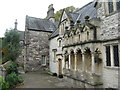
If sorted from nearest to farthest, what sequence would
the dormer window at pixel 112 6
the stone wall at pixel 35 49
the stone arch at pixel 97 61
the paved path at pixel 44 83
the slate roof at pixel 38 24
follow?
the dormer window at pixel 112 6, the stone arch at pixel 97 61, the paved path at pixel 44 83, the stone wall at pixel 35 49, the slate roof at pixel 38 24

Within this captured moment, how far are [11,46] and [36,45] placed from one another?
5.14 m

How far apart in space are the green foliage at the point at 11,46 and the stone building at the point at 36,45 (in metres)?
3.14

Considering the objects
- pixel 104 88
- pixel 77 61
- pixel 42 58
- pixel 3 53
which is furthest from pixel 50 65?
pixel 104 88

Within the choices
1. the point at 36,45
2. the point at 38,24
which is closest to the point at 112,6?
the point at 36,45

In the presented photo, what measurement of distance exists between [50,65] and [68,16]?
9357 mm

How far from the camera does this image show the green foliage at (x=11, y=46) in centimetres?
1541

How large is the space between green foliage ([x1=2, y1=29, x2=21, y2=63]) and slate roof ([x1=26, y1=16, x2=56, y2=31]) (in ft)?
12.2

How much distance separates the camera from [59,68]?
A: 16.4 metres

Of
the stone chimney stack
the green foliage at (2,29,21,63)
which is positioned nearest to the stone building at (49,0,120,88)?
the green foliage at (2,29,21,63)

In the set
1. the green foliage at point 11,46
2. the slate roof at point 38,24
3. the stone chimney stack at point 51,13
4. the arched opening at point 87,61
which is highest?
the stone chimney stack at point 51,13

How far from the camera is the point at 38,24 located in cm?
2167

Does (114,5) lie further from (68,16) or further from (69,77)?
(69,77)

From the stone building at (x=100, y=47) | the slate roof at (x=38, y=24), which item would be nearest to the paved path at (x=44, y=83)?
the stone building at (x=100, y=47)

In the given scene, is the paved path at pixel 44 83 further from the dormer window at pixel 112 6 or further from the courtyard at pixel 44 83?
the dormer window at pixel 112 6
